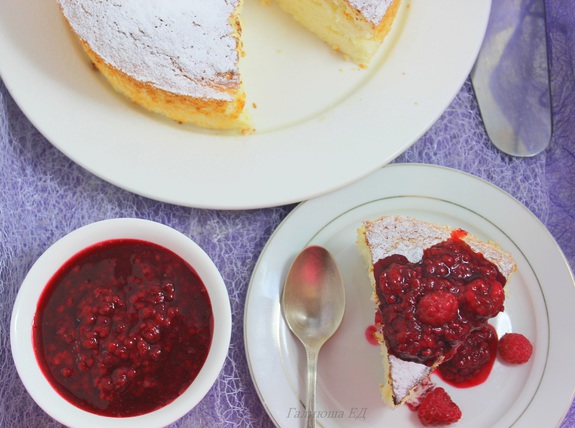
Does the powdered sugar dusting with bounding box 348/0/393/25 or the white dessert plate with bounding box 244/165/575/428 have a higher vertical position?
the powdered sugar dusting with bounding box 348/0/393/25

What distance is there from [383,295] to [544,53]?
1091 millimetres

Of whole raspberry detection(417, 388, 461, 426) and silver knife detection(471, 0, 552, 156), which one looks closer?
whole raspberry detection(417, 388, 461, 426)

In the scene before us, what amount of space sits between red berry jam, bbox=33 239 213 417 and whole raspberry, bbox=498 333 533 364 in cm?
86

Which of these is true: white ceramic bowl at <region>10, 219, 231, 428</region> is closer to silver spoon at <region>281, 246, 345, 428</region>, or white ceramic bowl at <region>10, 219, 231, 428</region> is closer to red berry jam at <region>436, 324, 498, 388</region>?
silver spoon at <region>281, 246, 345, 428</region>

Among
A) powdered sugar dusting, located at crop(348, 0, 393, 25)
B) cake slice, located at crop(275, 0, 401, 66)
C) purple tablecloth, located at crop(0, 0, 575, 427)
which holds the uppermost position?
powdered sugar dusting, located at crop(348, 0, 393, 25)

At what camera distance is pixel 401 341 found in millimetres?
1802

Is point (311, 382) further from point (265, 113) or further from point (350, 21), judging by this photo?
point (350, 21)

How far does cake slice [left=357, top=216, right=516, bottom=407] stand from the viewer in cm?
180

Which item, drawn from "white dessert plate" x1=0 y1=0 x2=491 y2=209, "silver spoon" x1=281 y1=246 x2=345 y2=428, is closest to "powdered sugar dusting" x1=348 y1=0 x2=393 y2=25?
"white dessert plate" x1=0 y1=0 x2=491 y2=209

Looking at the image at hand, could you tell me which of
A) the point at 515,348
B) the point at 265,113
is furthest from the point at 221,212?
the point at 515,348

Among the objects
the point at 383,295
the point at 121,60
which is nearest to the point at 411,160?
the point at 383,295

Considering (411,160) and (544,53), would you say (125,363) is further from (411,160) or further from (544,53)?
(544,53)

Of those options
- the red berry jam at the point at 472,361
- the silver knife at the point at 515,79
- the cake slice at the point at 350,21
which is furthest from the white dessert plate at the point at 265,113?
the red berry jam at the point at 472,361

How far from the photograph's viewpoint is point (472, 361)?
1935 mm
